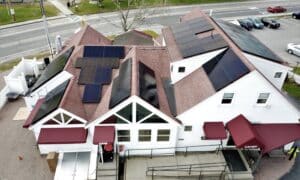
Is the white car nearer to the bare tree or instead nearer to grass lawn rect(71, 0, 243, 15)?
the bare tree

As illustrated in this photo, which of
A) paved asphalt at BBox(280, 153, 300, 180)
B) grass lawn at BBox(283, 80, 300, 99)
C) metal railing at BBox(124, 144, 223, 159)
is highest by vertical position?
grass lawn at BBox(283, 80, 300, 99)

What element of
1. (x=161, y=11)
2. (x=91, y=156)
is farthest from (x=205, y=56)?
(x=161, y=11)

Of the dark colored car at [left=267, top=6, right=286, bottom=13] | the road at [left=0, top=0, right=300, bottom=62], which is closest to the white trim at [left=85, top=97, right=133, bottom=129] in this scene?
the road at [left=0, top=0, right=300, bottom=62]

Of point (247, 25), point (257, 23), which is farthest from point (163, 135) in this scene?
point (257, 23)

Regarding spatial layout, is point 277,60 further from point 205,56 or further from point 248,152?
point 248,152

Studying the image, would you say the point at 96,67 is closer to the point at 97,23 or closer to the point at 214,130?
the point at 214,130

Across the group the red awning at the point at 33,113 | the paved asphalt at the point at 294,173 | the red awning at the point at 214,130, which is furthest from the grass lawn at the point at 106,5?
the paved asphalt at the point at 294,173
